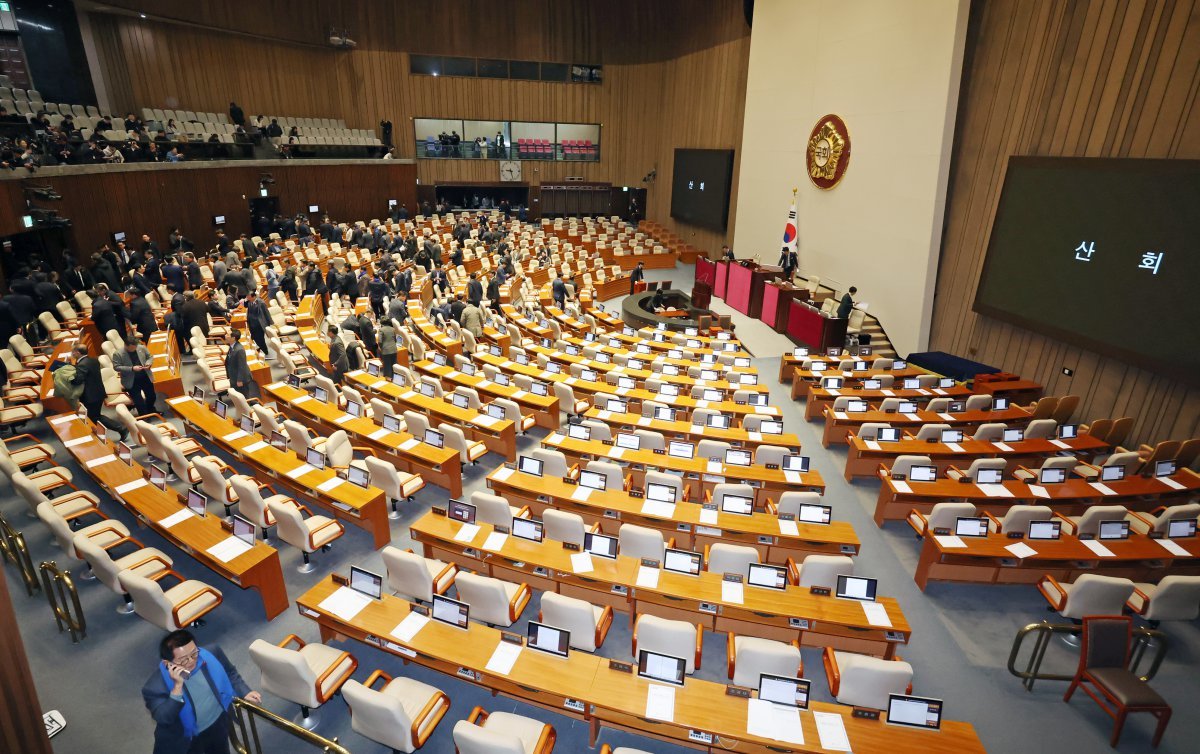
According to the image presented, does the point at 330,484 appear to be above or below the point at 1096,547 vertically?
above

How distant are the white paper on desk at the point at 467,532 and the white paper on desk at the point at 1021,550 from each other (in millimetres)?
5889

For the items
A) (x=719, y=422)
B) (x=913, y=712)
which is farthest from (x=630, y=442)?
(x=913, y=712)

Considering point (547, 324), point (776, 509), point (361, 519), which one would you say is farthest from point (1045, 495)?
point (547, 324)

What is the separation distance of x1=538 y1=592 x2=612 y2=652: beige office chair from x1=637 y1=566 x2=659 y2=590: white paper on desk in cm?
56

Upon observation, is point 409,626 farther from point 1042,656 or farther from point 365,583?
point 1042,656

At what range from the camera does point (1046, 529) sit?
675 centimetres

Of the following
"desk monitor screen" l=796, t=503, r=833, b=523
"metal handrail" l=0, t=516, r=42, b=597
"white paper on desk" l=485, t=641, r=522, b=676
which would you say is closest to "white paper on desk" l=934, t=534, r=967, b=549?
"desk monitor screen" l=796, t=503, r=833, b=523

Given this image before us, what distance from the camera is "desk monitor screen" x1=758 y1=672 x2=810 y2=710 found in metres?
4.34

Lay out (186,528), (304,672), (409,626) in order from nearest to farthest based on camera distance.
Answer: (304,672), (409,626), (186,528)

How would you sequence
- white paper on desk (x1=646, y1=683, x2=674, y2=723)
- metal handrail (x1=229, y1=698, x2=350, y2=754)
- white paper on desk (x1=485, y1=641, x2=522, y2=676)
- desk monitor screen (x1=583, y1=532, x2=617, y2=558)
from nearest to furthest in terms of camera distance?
1. metal handrail (x1=229, y1=698, x2=350, y2=754)
2. white paper on desk (x1=646, y1=683, x2=674, y2=723)
3. white paper on desk (x1=485, y1=641, x2=522, y2=676)
4. desk monitor screen (x1=583, y1=532, x2=617, y2=558)

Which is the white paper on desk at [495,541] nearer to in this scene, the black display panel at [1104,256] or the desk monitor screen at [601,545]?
the desk monitor screen at [601,545]

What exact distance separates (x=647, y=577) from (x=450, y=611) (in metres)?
1.89

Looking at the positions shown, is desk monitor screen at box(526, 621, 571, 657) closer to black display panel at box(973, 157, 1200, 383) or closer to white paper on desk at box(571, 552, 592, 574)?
white paper on desk at box(571, 552, 592, 574)

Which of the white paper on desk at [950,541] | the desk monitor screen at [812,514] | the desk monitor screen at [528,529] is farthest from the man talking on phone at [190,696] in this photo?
the white paper on desk at [950,541]
